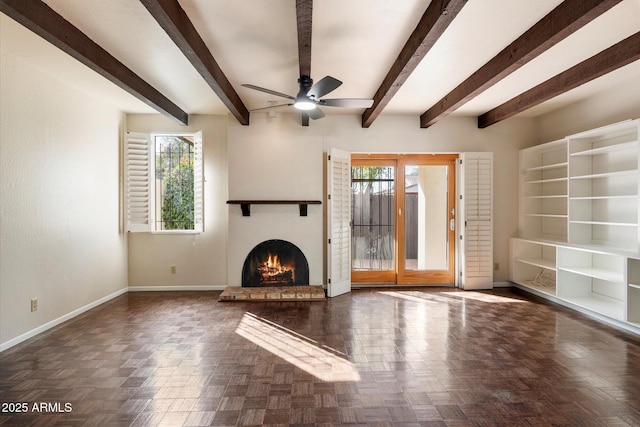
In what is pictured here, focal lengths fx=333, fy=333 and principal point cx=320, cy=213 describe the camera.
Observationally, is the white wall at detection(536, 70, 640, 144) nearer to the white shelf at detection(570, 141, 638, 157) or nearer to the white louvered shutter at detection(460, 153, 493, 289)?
the white shelf at detection(570, 141, 638, 157)

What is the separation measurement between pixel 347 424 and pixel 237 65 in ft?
11.1

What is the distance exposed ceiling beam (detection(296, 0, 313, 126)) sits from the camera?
2.18 metres

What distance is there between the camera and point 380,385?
2484 mm

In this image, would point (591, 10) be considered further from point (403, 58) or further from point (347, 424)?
point (347, 424)

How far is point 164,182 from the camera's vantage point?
17.8 feet

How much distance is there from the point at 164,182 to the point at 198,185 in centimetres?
63

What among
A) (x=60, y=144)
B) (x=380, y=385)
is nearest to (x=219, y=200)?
(x=60, y=144)

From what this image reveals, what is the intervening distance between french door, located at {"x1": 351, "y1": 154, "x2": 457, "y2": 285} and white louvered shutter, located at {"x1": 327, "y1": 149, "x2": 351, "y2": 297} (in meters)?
0.34

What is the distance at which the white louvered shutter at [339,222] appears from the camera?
5004mm

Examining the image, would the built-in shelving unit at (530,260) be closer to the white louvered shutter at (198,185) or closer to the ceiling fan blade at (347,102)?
the ceiling fan blade at (347,102)

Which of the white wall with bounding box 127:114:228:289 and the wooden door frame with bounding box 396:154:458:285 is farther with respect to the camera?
the wooden door frame with bounding box 396:154:458:285

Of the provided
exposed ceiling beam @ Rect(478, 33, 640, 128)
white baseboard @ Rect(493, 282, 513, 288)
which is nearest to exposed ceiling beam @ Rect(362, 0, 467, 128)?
exposed ceiling beam @ Rect(478, 33, 640, 128)

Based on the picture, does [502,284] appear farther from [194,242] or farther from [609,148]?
[194,242]

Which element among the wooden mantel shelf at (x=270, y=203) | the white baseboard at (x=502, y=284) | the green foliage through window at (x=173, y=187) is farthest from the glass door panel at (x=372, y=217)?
the green foliage through window at (x=173, y=187)
